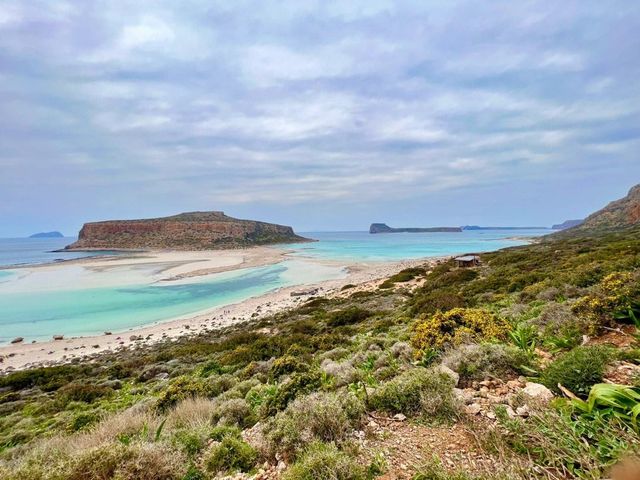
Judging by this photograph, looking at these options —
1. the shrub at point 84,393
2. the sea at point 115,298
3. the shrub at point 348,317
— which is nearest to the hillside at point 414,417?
the shrub at point 84,393

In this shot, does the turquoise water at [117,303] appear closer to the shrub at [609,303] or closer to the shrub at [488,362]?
the shrub at [488,362]

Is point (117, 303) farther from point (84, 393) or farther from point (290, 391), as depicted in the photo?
point (290, 391)

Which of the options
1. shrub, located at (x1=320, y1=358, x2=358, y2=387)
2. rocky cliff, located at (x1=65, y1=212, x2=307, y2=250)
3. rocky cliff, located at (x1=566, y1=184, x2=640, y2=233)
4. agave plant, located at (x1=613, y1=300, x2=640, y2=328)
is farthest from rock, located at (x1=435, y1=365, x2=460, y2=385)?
rocky cliff, located at (x1=65, y1=212, x2=307, y2=250)

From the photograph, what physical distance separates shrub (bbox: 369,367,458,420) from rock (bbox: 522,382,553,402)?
901mm

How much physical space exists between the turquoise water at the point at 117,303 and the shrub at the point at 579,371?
26.3 metres

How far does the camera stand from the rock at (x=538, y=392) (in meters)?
3.57

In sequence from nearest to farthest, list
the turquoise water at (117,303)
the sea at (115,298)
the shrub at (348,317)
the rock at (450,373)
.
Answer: the rock at (450,373) → the shrub at (348,317) → the turquoise water at (117,303) → the sea at (115,298)

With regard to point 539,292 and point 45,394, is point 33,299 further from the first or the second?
point 539,292

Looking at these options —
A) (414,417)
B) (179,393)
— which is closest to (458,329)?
(414,417)

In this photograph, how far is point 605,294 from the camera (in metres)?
6.17

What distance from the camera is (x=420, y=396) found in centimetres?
404

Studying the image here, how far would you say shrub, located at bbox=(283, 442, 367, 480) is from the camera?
282 cm

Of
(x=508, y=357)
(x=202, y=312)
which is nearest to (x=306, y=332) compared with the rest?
(x=508, y=357)

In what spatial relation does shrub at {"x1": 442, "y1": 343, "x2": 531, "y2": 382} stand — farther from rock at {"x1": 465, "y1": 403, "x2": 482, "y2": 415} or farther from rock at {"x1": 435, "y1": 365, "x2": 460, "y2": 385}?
rock at {"x1": 465, "y1": 403, "x2": 482, "y2": 415}
